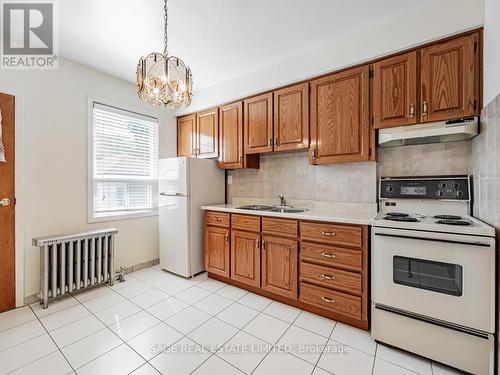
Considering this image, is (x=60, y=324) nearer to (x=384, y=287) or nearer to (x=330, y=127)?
(x=384, y=287)

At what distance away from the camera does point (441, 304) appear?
1.50 meters

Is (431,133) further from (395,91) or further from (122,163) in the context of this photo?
(122,163)

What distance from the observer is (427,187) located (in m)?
1.99

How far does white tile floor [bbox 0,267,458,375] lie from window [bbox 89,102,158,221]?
3.61 feet

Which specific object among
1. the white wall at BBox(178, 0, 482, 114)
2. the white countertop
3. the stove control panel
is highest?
the white wall at BBox(178, 0, 482, 114)

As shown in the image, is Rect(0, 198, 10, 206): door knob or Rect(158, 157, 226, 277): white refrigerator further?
Rect(158, 157, 226, 277): white refrigerator

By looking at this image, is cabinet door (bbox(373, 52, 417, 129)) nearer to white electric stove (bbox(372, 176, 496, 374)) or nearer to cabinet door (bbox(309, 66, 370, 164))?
cabinet door (bbox(309, 66, 370, 164))

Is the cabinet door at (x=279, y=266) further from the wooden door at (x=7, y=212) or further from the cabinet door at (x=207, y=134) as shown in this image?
the wooden door at (x=7, y=212)

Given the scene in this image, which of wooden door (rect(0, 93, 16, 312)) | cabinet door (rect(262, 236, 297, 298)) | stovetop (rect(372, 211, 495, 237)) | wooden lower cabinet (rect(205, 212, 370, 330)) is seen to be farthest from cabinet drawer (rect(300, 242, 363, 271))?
wooden door (rect(0, 93, 16, 312))

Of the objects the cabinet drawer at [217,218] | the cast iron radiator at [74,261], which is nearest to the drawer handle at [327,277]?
the cabinet drawer at [217,218]

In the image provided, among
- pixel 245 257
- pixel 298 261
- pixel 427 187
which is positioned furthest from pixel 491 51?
pixel 245 257

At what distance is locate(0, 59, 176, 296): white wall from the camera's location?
2.28m

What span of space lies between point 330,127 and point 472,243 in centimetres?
140

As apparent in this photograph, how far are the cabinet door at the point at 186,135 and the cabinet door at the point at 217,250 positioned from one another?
1331mm
